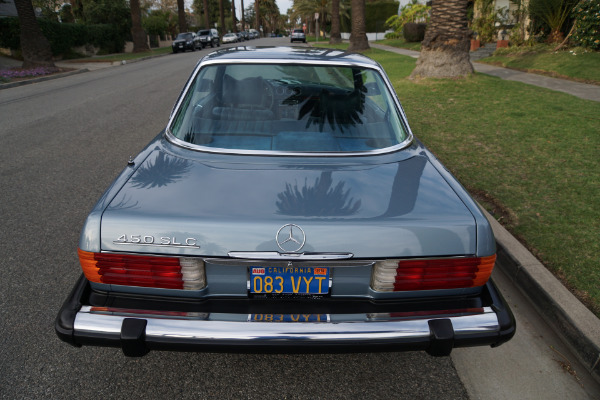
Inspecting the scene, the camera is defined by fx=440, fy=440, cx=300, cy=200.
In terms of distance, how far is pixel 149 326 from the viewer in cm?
187

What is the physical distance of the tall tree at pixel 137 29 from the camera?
31.7m

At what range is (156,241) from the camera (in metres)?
1.85

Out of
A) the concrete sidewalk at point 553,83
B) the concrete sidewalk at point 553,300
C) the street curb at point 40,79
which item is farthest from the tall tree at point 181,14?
the concrete sidewalk at point 553,300

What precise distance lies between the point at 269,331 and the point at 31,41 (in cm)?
2189

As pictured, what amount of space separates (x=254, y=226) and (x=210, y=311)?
0.44 metres

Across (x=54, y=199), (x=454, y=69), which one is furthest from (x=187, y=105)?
(x=454, y=69)

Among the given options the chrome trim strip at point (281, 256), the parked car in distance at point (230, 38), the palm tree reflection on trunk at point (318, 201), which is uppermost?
the palm tree reflection on trunk at point (318, 201)

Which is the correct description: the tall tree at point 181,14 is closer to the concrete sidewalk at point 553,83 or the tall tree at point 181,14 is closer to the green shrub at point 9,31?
the green shrub at point 9,31

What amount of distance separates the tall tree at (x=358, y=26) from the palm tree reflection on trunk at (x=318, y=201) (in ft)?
73.5

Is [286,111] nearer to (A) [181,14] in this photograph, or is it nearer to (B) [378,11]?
(A) [181,14]

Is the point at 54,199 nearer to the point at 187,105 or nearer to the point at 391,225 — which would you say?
the point at 187,105

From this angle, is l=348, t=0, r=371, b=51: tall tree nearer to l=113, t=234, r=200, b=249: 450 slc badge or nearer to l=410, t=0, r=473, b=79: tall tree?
l=410, t=0, r=473, b=79: tall tree

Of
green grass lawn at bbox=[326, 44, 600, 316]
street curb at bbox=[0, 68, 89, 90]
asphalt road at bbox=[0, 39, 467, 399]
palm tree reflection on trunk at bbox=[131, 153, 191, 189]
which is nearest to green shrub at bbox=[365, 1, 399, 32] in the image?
street curb at bbox=[0, 68, 89, 90]

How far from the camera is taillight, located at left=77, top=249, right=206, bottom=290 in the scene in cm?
189
